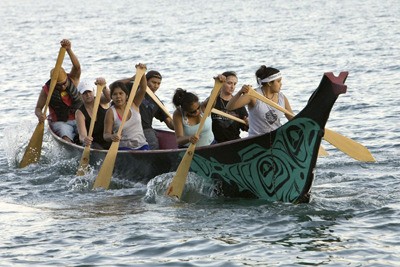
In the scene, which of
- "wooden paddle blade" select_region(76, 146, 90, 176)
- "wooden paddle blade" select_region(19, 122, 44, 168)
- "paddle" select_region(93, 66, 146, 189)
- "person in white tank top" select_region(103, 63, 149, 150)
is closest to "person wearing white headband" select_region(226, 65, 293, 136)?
"paddle" select_region(93, 66, 146, 189)

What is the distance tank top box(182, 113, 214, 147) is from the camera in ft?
33.2

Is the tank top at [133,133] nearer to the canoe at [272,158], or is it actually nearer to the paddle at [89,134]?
the paddle at [89,134]

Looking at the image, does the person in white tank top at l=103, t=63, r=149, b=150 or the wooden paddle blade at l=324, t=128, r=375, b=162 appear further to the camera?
the person in white tank top at l=103, t=63, r=149, b=150

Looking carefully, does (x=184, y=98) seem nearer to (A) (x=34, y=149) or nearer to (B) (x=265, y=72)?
(B) (x=265, y=72)

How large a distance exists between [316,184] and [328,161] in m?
1.56

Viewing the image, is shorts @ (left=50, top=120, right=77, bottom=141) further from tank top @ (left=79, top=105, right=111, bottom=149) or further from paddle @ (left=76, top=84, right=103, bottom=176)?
paddle @ (left=76, top=84, right=103, bottom=176)

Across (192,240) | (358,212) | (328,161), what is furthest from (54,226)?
(328,161)

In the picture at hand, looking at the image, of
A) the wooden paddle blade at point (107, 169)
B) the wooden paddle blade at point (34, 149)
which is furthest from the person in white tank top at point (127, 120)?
the wooden paddle blade at point (34, 149)

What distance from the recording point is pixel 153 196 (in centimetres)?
1031

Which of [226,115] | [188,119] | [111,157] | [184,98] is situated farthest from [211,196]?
[111,157]

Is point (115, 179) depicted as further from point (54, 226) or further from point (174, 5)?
point (174, 5)

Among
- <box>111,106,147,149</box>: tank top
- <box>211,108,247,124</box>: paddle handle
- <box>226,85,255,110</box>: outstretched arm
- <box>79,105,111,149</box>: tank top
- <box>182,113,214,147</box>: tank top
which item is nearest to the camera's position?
<box>226,85,255,110</box>: outstretched arm

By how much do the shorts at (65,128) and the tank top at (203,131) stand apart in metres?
2.66

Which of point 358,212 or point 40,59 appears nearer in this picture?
point 358,212
